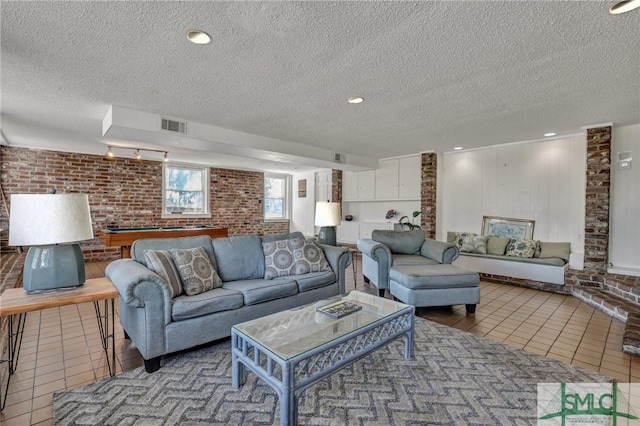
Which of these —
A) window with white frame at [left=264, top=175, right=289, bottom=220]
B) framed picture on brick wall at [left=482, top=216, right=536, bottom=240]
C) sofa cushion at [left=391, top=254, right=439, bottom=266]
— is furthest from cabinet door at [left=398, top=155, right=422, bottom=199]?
window with white frame at [left=264, top=175, right=289, bottom=220]

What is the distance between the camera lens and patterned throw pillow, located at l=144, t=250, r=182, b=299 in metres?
2.30

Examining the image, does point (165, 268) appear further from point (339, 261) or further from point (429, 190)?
point (429, 190)

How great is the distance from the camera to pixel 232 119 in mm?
3754

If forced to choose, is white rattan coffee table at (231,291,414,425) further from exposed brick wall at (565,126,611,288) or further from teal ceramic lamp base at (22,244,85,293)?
exposed brick wall at (565,126,611,288)

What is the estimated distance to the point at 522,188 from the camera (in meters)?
5.01

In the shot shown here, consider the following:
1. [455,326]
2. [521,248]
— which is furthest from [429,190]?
[455,326]

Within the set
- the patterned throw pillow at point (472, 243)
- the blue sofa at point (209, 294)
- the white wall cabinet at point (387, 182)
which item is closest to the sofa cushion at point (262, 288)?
the blue sofa at point (209, 294)

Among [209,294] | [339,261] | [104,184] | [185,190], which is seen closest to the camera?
[209,294]

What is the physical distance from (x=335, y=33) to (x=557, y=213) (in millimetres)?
4710

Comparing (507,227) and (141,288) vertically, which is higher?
(507,227)

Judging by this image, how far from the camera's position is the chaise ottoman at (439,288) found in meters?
3.09

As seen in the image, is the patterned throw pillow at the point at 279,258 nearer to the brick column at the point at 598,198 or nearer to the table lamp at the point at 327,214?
the table lamp at the point at 327,214

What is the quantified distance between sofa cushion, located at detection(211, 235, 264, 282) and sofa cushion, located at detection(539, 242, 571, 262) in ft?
13.9

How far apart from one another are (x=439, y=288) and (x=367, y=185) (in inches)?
164
